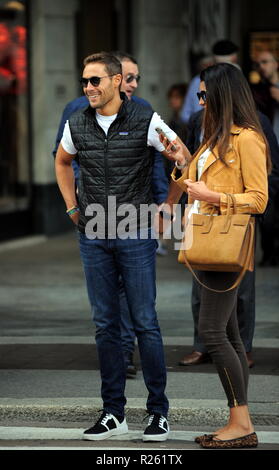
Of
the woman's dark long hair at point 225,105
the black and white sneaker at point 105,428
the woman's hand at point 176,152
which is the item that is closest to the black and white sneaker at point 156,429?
the black and white sneaker at point 105,428

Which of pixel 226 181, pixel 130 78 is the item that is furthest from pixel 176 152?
pixel 130 78

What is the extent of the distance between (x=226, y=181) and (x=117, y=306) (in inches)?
35.6

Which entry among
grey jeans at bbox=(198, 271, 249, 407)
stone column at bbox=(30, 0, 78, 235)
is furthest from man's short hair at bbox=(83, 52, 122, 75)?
stone column at bbox=(30, 0, 78, 235)

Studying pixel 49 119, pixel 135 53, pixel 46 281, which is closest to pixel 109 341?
pixel 46 281

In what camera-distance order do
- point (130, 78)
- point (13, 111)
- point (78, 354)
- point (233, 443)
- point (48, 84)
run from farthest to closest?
point (48, 84)
point (13, 111)
point (78, 354)
point (130, 78)
point (233, 443)

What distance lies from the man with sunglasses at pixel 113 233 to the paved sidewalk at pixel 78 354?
1.51ft

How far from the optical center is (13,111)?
1377cm

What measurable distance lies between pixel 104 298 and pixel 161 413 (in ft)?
2.12

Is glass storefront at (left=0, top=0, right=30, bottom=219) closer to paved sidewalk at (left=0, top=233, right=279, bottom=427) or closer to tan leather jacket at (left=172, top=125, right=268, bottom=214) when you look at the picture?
paved sidewalk at (left=0, top=233, right=279, bottom=427)

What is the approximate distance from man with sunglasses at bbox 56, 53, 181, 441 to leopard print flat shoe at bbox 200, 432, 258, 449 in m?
0.26

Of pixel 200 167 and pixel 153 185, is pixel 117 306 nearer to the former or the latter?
pixel 200 167

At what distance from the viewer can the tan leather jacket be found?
553 centimetres

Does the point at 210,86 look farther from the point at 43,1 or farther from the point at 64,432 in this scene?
the point at 43,1

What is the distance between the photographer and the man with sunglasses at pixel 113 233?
5836mm
